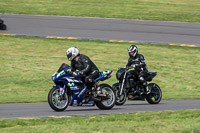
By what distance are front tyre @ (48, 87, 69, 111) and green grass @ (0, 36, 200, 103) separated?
11.0 ft

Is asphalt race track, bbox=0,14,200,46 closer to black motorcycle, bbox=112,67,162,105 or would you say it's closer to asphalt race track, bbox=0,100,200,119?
black motorcycle, bbox=112,67,162,105

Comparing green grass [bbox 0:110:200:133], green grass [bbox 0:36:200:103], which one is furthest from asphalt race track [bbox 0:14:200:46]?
green grass [bbox 0:110:200:133]

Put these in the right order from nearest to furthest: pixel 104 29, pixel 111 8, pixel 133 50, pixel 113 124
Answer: pixel 113 124, pixel 133 50, pixel 104 29, pixel 111 8

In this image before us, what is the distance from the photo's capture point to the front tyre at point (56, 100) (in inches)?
502

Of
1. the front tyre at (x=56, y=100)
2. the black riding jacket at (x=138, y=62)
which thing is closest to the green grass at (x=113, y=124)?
the front tyre at (x=56, y=100)

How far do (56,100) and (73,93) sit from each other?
60 centimetres

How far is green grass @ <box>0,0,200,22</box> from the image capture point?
36469mm

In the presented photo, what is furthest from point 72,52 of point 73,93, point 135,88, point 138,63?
point 135,88

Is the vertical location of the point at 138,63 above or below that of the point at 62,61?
below

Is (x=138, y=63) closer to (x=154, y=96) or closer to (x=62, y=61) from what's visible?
(x=154, y=96)

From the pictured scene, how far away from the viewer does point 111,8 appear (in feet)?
127

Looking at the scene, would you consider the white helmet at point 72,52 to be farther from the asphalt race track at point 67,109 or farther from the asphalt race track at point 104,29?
the asphalt race track at point 104,29

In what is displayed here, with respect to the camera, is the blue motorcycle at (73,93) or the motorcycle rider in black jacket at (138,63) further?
the motorcycle rider in black jacket at (138,63)

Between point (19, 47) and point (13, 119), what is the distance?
614 inches
